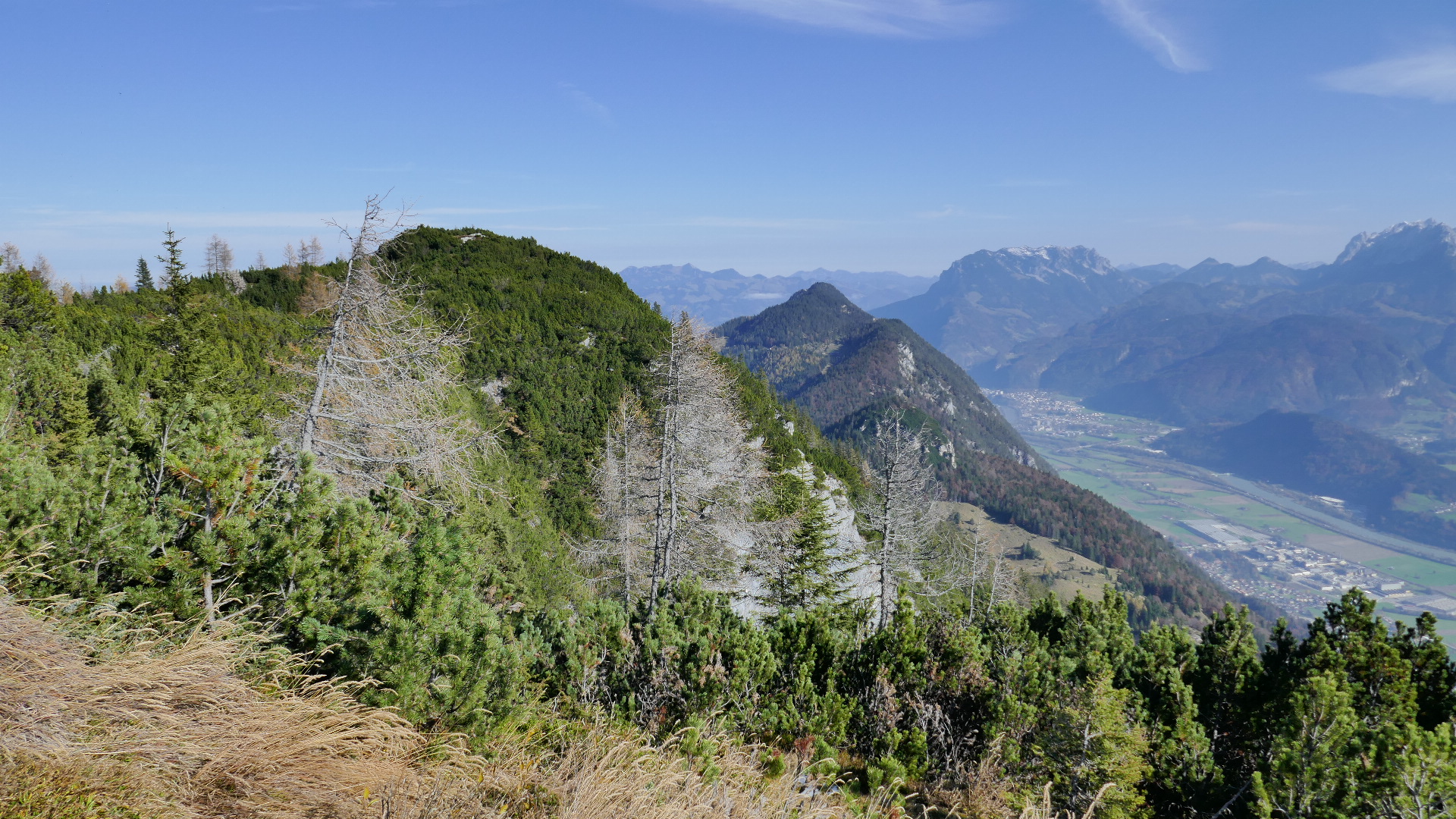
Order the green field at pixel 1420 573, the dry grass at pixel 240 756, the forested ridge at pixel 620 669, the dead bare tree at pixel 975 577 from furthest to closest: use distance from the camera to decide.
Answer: the green field at pixel 1420 573 → the dead bare tree at pixel 975 577 → the forested ridge at pixel 620 669 → the dry grass at pixel 240 756

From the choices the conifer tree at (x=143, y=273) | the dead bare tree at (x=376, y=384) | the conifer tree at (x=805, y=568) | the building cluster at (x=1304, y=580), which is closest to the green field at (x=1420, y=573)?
the building cluster at (x=1304, y=580)

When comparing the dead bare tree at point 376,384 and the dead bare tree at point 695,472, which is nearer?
the dead bare tree at point 376,384

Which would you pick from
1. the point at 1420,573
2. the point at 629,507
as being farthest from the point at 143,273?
the point at 1420,573

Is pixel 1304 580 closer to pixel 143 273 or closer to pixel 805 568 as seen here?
pixel 805 568

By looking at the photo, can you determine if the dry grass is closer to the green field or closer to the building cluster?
the building cluster

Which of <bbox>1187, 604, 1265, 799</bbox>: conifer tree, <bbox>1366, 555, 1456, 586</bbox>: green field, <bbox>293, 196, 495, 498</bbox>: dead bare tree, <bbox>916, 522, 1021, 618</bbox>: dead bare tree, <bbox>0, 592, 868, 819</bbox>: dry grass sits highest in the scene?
<bbox>293, 196, 495, 498</bbox>: dead bare tree

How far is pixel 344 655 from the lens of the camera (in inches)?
181

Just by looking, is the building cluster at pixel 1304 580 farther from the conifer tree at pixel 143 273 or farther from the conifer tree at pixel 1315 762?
the conifer tree at pixel 143 273

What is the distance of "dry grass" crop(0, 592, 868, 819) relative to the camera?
9.24 feet

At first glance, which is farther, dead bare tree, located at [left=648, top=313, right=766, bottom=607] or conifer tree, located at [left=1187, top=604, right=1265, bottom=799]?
dead bare tree, located at [left=648, top=313, right=766, bottom=607]

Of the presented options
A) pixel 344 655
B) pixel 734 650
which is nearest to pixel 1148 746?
pixel 734 650

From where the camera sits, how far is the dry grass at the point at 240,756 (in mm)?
2816

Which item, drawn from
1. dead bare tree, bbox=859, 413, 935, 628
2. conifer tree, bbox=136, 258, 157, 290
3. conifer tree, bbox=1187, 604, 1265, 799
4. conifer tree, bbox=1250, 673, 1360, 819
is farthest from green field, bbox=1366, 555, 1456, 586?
conifer tree, bbox=136, 258, 157, 290

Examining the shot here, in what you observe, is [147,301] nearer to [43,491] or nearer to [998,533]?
[43,491]
